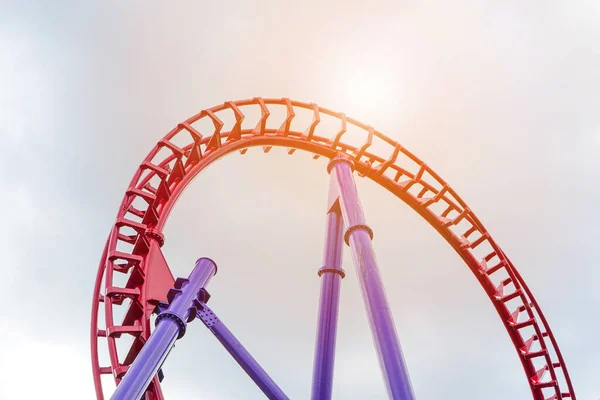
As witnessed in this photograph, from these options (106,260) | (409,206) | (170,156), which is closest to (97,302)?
Answer: (106,260)

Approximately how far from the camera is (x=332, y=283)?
609 cm

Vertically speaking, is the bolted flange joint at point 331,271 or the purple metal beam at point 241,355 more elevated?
the bolted flange joint at point 331,271

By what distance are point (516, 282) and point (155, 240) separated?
6684 millimetres

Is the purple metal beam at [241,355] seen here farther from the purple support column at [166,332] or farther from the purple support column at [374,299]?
the purple support column at [374,299]

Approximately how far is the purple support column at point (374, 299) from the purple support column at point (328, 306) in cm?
86

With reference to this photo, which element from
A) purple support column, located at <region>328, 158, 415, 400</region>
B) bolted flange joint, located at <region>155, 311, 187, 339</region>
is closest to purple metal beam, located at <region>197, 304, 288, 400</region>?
bolted flange joint, located at <region>155, 311, 187, 339</region>

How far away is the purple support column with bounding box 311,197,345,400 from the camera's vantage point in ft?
17.3

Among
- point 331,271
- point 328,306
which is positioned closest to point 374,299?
point 328,306

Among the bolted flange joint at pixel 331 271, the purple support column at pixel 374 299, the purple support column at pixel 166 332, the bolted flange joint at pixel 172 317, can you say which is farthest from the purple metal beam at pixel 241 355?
the bolted flange joint at pixel 331 271

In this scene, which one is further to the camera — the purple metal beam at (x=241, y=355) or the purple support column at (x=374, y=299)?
the purple metal beam at (x=241, y=355)

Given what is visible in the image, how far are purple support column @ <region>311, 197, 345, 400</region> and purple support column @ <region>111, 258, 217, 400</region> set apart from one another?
60.5 inches

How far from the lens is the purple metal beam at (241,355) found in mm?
4715

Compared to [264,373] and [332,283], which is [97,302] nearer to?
[264,373]

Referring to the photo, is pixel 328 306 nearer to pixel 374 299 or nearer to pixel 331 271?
pixel 331 271
